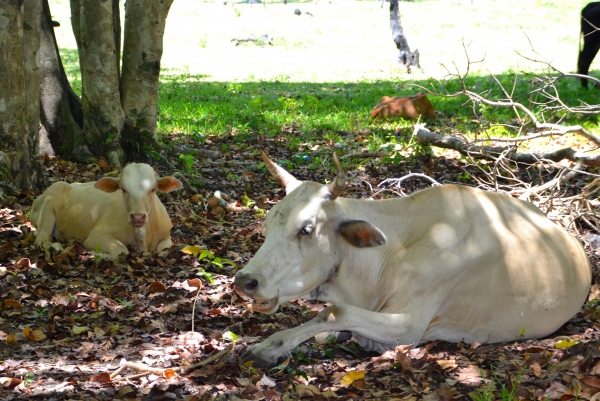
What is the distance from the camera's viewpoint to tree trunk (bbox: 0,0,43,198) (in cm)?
716

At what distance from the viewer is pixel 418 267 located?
4.79m

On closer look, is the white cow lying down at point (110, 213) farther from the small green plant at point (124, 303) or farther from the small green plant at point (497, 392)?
the small green plant at point (497, 392)

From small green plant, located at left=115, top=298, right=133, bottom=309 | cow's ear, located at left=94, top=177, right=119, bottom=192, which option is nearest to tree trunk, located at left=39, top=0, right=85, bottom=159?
cow's ear, located at left=94, top=177, right=119, bottom=192

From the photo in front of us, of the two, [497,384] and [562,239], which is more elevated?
[562,239]

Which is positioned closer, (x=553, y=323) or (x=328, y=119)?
(x=553, y=323)

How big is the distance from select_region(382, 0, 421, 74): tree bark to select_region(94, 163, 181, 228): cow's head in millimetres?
17877

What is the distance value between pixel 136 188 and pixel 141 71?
286 centimetres

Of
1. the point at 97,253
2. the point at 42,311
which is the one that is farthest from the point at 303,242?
the point at 97,253

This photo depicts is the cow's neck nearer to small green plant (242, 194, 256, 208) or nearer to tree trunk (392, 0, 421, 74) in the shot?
small green plant (242, 194, 256, 208)

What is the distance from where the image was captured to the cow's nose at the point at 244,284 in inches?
165

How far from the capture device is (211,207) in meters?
8.18

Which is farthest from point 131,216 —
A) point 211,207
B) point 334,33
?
point 334,33

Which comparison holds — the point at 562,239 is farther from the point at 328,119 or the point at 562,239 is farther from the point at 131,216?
the point at 328,119

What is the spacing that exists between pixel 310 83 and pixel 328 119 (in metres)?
6.94
